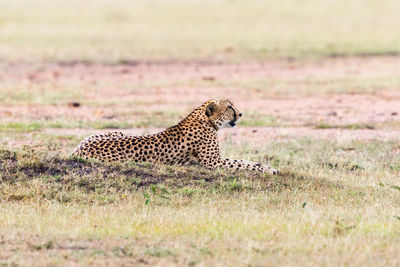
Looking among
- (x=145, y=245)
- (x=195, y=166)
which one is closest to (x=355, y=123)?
(x=195, y=166)

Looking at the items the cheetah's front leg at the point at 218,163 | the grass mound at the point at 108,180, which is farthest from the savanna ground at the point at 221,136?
the cheetah's front leg at the point at 218,163

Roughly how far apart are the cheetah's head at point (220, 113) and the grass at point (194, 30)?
13.0m

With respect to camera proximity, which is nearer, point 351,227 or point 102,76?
point 351,227

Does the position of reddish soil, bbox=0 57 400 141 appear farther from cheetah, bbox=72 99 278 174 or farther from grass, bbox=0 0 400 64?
cheetah, bbox=72 99 278 174

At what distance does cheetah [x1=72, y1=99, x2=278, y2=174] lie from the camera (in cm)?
948

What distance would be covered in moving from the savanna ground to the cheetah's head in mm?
844

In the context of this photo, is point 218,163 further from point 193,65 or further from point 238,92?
point 193,65

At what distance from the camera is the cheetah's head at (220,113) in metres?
10.0

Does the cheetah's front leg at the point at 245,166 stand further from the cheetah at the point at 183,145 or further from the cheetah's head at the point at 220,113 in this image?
the cheetah's head at the point at 220,113

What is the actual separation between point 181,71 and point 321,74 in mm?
3448

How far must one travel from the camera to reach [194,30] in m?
28.7

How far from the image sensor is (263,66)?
22.4 metres

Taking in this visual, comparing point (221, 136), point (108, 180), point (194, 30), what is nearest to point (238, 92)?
point (221, 136)

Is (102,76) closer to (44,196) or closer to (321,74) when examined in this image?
(321,74)
